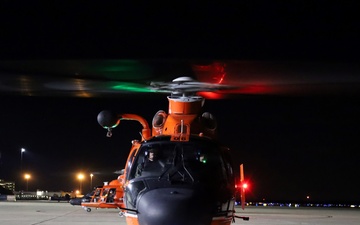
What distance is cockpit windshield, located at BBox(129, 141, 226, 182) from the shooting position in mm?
9445

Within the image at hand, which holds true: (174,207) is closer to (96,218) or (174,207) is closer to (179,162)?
(179,162)


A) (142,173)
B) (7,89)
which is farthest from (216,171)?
(7,89)


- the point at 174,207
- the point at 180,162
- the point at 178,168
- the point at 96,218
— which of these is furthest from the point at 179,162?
the point at 96,218

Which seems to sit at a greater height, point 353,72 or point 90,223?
point 353,72

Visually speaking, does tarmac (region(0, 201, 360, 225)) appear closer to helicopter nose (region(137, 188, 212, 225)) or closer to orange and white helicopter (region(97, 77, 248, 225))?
orange and white helicopter (region(97, 77, 248, 225))

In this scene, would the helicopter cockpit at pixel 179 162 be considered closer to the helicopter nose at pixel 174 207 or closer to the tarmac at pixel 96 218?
the helicopter nose at pixel 174 207

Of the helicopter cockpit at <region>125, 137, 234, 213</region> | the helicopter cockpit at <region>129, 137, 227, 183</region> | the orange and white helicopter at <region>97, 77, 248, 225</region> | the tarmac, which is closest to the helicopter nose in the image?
the orange and white helicopter at <region>97, 77, 248, 225</region>

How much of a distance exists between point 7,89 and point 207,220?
409 cm

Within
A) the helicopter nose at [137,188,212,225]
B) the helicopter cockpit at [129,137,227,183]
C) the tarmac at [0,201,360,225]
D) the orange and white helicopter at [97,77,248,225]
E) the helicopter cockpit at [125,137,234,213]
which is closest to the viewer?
the helicopter nose at [137,188,212,225]

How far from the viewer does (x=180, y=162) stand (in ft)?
31.7

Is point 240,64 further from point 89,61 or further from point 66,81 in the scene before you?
point 66,81

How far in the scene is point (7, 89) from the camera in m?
9.41

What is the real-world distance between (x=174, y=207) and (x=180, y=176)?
1.08 m

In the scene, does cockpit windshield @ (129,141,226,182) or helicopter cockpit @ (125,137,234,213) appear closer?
helicopter cockpit @ (125,137,234,213)
